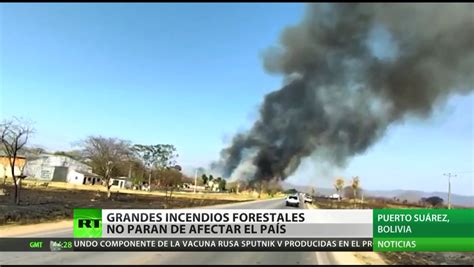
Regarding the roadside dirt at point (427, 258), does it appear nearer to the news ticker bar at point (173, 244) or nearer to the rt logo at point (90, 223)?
the news ticker bar at point (173, 244)

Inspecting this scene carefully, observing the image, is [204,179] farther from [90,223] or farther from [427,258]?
[90,223]

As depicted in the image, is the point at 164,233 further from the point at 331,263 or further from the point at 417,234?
the point at 417,234

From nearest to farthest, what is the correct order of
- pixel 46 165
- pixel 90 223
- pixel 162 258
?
pixel 162 258
pixel 90 223
pixel 46 165

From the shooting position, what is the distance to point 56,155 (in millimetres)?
104312

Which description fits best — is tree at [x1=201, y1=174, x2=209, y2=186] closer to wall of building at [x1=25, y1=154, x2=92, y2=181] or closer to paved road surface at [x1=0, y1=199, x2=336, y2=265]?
wall of building at [x1=25, y1=154, x2=92, y2=181]

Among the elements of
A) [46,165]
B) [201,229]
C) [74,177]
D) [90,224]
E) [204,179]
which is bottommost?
[74,177]

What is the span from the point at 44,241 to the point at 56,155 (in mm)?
96868

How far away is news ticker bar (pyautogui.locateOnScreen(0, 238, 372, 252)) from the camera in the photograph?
12227mm

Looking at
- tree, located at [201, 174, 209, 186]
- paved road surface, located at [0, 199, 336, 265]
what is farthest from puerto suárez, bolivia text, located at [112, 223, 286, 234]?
tree, located at [201, 174, 209, 186]

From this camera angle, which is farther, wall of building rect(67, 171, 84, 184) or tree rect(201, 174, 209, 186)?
tree rect(201, 174, 209, 186)

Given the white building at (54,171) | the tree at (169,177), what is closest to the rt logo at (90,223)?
the tree at (169,177)

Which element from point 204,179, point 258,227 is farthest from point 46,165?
point 258,227

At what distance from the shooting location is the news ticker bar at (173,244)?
1223 centimetres

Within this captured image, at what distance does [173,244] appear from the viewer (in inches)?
522
